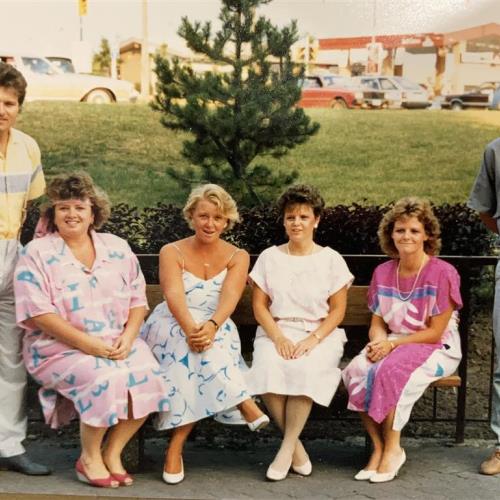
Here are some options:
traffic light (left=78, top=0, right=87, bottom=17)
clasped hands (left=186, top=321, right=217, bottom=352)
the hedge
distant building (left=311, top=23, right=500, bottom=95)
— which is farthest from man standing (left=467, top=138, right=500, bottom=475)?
traffic light (left=78, top=0, right=87, bottom=17)

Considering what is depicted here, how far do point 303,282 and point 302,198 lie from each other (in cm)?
40

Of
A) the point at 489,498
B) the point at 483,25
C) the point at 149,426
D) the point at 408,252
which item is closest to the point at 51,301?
the point at 149,426

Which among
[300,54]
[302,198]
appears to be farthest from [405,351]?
[300,54]

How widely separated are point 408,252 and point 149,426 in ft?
5.68

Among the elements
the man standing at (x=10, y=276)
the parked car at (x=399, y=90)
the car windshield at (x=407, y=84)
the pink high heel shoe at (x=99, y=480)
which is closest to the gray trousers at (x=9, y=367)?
the man standing at (x=10, y=276)

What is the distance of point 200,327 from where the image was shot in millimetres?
4363

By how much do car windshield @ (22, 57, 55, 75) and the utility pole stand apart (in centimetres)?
76

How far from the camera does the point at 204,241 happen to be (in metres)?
4.57

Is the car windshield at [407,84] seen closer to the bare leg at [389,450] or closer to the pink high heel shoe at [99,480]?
the bare leg at [389,450]

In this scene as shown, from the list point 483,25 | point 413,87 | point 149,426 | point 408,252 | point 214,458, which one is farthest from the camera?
point 413,87

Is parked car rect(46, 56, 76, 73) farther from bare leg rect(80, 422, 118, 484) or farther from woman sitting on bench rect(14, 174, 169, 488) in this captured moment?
bare leg rect(80, 422, 118, 484)

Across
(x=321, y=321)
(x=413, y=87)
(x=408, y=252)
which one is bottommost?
(x=321, y=321)

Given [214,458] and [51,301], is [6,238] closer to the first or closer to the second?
[51,301]

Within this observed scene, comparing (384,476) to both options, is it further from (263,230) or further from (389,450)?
(263,230)
